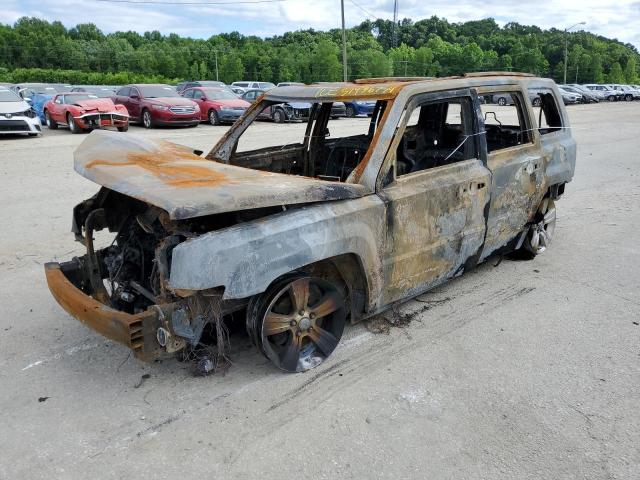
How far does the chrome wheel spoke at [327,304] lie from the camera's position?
3.51m

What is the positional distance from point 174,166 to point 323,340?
1.53m

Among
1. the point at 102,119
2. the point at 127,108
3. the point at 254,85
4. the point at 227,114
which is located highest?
the point at 254,85

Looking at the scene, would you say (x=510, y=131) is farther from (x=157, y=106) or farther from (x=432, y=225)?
(x=157, y=106)

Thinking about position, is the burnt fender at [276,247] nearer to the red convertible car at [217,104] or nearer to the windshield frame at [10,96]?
the windshield frame at [10,96]

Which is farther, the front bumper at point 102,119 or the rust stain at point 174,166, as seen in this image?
the front bumper at point 102,119

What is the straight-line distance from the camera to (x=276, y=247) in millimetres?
3086

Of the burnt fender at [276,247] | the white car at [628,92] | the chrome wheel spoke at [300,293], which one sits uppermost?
the burnt fender at [276,247]

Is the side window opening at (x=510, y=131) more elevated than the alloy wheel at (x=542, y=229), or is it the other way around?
the side window opening at (x=510, y=131)

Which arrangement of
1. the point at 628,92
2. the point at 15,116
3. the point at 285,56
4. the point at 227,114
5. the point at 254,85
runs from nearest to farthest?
the point at 15,116 → the point at 227,114 → the point at 254,85 → the point at 628,92 → the point at 285,56

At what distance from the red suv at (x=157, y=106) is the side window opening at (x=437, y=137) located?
1537 centimetres

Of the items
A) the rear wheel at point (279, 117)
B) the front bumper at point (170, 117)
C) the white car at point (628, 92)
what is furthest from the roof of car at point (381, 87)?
the white car at point (628, 92)

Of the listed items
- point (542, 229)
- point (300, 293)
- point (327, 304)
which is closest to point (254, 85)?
point (542, 229)

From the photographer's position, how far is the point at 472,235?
436 centimetres

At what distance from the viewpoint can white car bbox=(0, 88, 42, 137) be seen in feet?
50.7
